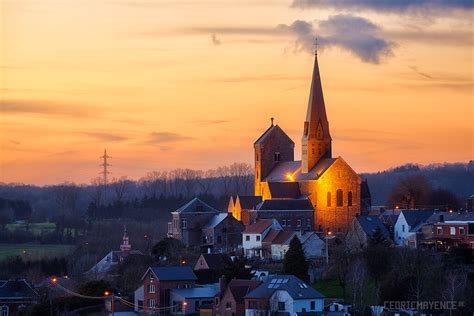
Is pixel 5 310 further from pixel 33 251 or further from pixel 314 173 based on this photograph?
pixel 33 251

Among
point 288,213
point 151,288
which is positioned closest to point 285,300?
point 151,288

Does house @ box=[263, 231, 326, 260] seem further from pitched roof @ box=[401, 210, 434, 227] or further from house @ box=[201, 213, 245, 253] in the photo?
pitched roof @ box=[401, 210, 434, 227]

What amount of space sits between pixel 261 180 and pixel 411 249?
2537 centimetres

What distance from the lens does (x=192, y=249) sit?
278 ft

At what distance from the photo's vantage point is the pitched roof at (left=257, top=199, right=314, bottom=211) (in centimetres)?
8694

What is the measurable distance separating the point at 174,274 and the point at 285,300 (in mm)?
9859

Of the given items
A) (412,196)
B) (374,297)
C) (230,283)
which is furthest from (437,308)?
(412,196)

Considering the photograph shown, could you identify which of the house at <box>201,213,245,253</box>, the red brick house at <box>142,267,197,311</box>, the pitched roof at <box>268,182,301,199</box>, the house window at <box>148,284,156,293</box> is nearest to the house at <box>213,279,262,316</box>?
the red brick house at <box>142,267,197,311</box>

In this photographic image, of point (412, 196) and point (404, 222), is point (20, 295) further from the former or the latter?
point (412, 196)

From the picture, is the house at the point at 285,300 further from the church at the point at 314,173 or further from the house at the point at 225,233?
the church at the point at 314,173

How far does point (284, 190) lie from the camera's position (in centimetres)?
9031

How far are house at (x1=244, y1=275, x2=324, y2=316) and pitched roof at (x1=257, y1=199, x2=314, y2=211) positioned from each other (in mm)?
25323

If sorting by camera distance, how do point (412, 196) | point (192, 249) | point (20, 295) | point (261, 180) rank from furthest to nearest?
point (412, 196), point (261, 180), point (192, 249), point (20, 295)

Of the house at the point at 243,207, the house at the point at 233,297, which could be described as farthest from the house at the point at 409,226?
the house at the point at 233,297
